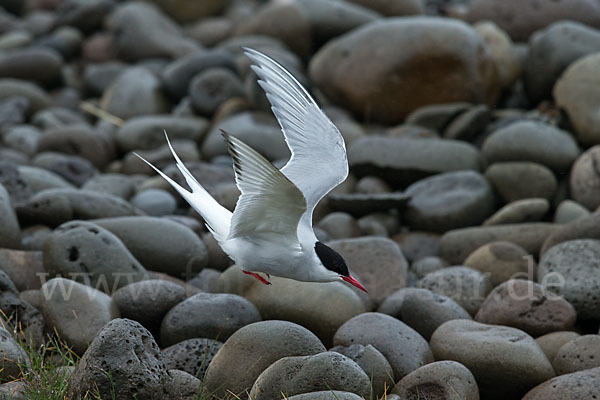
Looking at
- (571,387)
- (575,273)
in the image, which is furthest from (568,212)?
(571,387)

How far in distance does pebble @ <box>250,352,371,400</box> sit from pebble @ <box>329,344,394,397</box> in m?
0.28

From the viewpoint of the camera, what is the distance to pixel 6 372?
11.7 feet

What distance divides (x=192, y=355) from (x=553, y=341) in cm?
197

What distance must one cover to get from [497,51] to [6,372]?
6918 mm

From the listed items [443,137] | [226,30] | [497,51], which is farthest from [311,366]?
[226,30]

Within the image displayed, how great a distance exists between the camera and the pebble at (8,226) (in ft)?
16.1

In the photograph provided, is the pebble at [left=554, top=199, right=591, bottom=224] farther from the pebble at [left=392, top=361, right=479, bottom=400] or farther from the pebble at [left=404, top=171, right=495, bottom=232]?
the pebble at [left=392, top=361, right=479, bottom=400]

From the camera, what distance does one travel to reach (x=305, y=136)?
13.0 ft

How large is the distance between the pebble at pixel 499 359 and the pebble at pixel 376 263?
110 centimetres

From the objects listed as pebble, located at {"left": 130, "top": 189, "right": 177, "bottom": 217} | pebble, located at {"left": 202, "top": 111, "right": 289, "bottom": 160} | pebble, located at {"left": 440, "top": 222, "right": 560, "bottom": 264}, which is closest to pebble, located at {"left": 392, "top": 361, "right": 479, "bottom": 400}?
pebble, located at {"left": 440, "top": 222, "right": 560, "bottom": 264}

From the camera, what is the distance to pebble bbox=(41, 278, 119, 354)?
4121 millimetres

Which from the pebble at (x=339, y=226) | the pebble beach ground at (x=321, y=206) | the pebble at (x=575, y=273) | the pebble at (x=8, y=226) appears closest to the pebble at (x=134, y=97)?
the pebble beach ground at (x=321, y=206)

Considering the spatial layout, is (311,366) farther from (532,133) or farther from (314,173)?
(532,133)

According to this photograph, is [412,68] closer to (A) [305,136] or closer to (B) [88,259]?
(A) [305,136]
